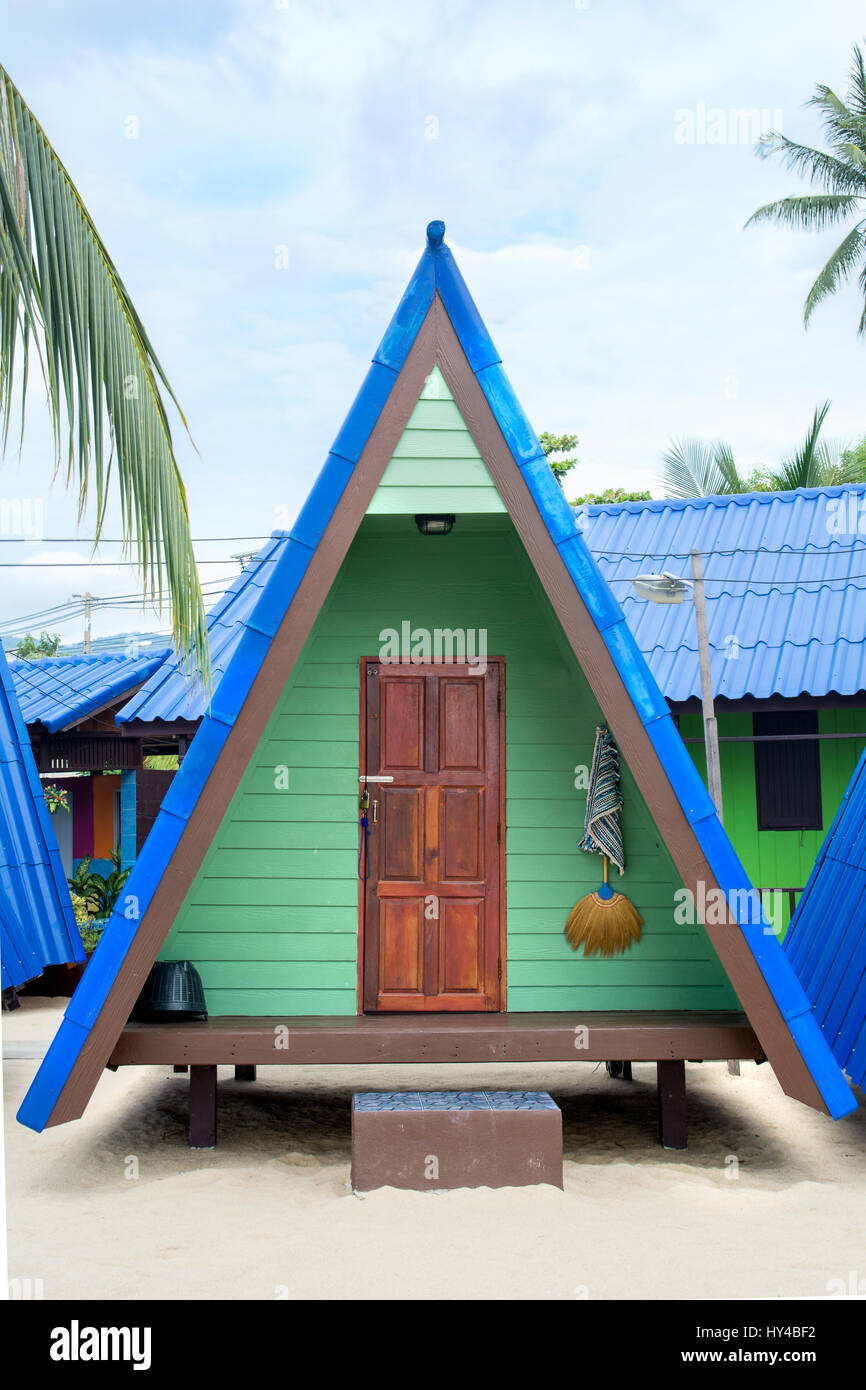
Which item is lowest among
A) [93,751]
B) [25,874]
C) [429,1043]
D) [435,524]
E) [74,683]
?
[429,1043]

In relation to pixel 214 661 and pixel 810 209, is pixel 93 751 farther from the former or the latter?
pixel 810 209

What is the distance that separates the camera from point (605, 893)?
654cm

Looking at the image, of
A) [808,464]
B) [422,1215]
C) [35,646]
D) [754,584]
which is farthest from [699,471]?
[35,646]

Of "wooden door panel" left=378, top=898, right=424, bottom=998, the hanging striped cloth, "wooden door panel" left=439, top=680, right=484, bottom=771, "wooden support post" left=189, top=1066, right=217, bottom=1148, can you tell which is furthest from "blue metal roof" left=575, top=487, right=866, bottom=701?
"wooden support post" left=189, top=1066, right=217, bottom=1148

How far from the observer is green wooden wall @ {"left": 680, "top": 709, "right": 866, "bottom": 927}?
39.9ft

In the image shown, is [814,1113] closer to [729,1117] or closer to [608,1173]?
[729,1117]

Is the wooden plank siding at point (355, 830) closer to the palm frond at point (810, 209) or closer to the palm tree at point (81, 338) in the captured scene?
the palm tree at point (81, 338)

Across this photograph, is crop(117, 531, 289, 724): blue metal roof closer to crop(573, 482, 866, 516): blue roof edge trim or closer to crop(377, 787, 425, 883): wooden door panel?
crop(377, 787, 425, 883): wooden door panel

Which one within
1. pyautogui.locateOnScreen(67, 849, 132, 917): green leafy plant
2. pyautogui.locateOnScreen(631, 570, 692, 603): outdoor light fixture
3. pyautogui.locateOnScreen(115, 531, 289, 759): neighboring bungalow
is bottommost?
pyautogui.locateOnScreen(67, 849, 132, 917): green leafy plant

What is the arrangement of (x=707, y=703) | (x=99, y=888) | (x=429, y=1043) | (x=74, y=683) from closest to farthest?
(x=429, y=1043), (x=707, y=703), (x=99, y=888), (x=74, y=683)

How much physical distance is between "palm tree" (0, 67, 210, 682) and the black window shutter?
9.09 m

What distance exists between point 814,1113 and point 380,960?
320 cm

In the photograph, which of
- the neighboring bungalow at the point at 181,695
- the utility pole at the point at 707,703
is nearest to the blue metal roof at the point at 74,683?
the neighboring bungalow at the point at 181,695

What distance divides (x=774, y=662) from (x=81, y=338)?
889 cm
